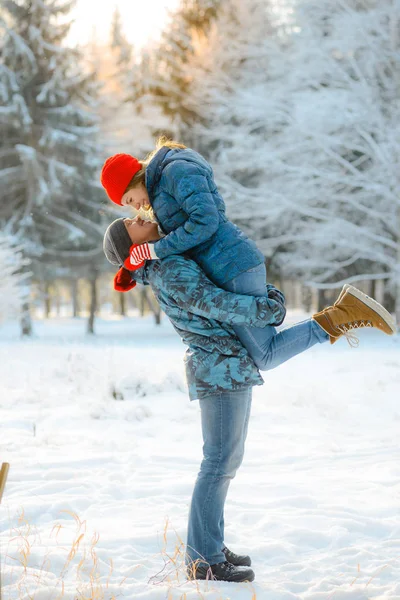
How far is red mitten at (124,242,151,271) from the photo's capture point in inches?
105

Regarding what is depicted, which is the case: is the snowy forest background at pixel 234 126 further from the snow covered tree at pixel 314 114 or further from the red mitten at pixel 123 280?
the red mitten at pixel 123 280

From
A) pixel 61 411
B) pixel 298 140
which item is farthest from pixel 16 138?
pixel 61 411

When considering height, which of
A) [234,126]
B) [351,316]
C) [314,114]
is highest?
[351,316]

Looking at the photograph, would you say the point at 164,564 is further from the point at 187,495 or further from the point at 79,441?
the point at 79,441

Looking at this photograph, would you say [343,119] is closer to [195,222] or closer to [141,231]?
[141,231]

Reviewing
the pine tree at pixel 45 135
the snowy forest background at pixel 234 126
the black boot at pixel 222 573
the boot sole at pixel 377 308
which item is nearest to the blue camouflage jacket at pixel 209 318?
the boot sole at pixel 377 308

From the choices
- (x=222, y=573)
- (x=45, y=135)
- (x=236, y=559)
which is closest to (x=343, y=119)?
(x=45, y=135)

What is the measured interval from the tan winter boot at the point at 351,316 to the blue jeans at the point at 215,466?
1.62 feet

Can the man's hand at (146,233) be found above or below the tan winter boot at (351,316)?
above

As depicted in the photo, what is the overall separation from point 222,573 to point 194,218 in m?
1.52

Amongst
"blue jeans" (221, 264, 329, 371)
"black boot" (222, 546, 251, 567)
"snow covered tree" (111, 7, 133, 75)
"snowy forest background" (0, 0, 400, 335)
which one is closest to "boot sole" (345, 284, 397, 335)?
"blue jeans" (221, 264, 329, 371)

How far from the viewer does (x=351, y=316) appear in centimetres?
291

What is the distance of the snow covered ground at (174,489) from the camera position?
9.13ft

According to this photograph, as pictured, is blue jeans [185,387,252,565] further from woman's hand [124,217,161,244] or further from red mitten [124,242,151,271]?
woman's hand [124,217,161,244]
